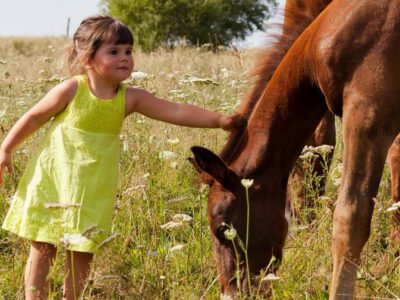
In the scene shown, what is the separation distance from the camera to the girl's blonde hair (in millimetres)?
4031

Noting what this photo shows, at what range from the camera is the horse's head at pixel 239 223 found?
429cm

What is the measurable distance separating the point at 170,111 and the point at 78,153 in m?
0.54

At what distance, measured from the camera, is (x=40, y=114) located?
404 cm

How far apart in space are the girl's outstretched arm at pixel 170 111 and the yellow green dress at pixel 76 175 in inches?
4.2

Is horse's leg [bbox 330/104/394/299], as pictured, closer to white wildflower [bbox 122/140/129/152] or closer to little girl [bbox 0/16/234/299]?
little girl [bbox 0/16/234/299]

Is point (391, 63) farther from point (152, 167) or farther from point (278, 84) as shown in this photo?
point (152, 167)

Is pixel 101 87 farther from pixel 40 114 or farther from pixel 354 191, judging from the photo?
pixel 354 191

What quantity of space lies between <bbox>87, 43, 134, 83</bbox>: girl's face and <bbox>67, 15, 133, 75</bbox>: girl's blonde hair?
0.08 ft

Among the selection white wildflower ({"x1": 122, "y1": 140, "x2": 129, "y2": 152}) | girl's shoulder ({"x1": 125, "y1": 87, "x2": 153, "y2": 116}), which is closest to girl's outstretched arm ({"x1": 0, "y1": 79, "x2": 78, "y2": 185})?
girl's shoulder ({"x1": 125, "y1": 87, "x2": 153, "y2": 116})

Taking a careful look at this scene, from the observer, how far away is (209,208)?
4410 mm

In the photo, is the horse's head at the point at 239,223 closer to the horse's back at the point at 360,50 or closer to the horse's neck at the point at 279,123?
the horse's neck at the point at 279,123

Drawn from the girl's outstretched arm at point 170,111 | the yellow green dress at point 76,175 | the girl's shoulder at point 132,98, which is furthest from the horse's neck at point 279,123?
the yellow green dress at point 76,175

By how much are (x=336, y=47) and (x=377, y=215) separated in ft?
4.60

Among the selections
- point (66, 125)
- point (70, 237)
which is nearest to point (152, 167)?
point (66, 125)
